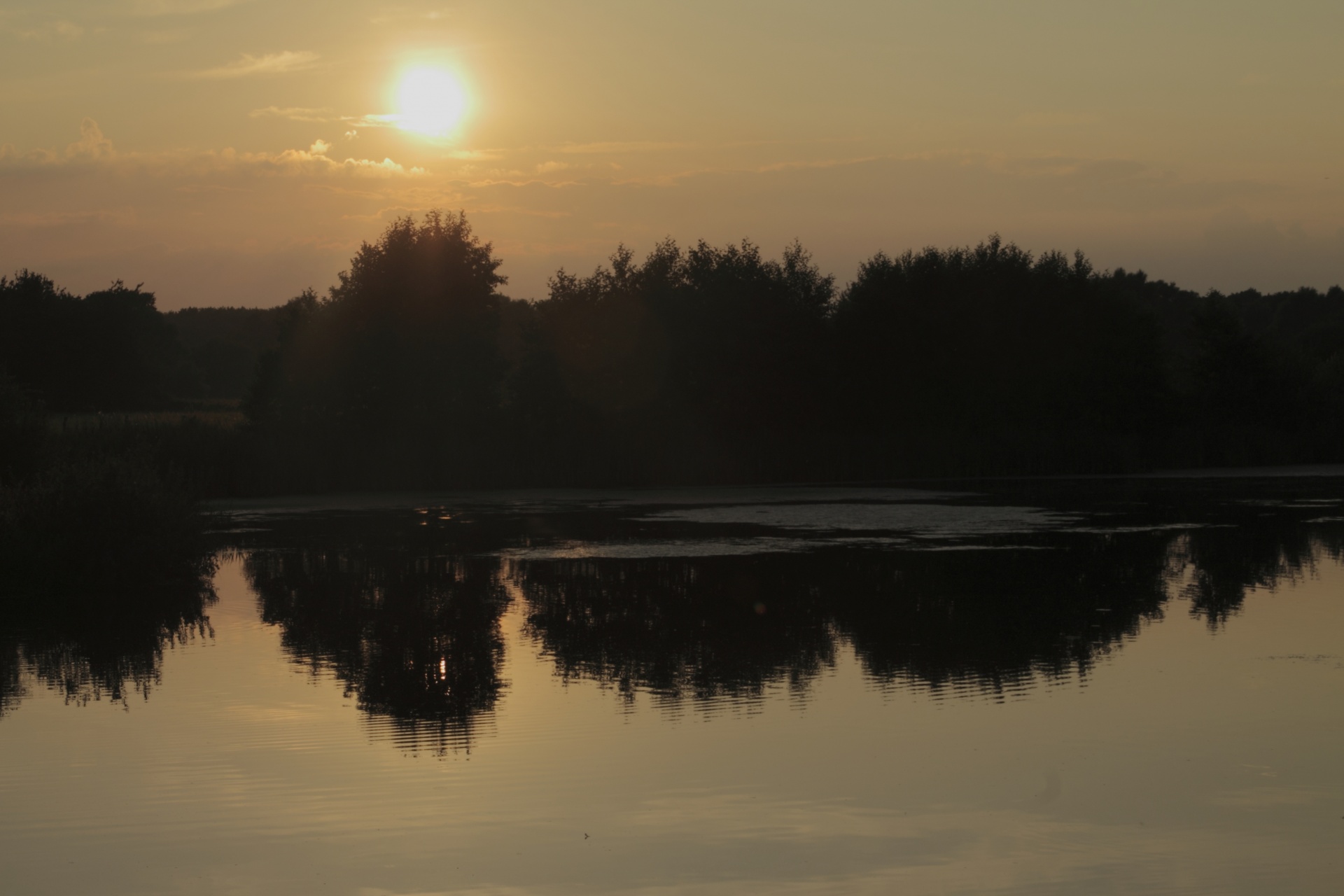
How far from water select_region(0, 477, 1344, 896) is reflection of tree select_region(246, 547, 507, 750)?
0.06m

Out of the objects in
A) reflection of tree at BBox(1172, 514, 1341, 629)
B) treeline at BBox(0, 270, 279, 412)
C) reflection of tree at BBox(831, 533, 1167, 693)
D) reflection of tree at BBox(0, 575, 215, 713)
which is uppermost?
treeline at BBox(0, 270, 279, 412)

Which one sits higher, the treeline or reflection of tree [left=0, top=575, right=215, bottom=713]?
the treeline

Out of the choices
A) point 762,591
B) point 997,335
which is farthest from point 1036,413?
point 762,591

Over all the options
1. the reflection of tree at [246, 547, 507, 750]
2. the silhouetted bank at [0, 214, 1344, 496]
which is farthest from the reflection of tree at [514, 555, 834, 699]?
the silhouetted bank at [0, 214, 1344, 496]

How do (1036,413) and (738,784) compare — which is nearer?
(738,784)

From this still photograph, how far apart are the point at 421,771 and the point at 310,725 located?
4.83 feet

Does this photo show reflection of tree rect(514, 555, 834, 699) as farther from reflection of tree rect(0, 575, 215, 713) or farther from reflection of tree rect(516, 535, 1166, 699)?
reflection of tree rect(0, 575, 215, 713)

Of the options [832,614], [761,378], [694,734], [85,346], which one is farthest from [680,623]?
[85,346]

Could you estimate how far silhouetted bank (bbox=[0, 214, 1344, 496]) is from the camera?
131 ft

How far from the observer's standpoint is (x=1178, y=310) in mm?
110188

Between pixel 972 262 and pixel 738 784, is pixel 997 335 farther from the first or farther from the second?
pixel 738 784

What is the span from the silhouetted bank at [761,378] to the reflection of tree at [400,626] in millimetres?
17818

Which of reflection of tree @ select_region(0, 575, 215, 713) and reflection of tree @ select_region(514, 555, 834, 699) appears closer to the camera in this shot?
reflection of tree @ select_region(0, 575, 215, 713)

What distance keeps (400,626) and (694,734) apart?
202 inches
